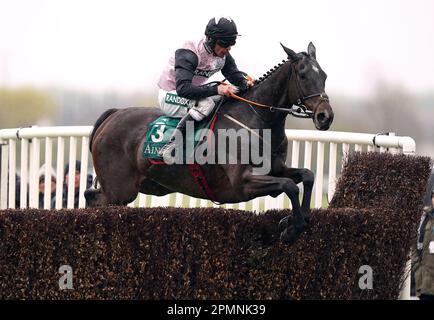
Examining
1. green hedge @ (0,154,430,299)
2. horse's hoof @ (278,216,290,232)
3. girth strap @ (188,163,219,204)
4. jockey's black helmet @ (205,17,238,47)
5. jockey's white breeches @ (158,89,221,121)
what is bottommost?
green hedge @ (0,154,430,299)

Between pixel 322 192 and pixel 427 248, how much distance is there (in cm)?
191

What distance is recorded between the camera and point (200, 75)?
8789 millimetres

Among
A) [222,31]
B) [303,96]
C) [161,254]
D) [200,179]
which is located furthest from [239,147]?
[161,254]

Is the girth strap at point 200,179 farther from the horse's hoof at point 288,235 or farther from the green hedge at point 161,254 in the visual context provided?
the horse's hoof at point 288,235

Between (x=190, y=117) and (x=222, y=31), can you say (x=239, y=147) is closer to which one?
(x=190, y=117)

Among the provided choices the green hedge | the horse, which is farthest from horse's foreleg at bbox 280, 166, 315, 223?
the green hedge

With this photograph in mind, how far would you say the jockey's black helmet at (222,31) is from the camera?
843 cm

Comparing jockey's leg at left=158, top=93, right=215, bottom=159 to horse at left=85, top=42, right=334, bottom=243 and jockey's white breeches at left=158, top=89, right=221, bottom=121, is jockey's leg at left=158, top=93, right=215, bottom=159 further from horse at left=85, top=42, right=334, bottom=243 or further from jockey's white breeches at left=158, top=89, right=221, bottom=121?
horse at left=85, top=42, right=334, bottom=243

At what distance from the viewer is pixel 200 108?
854cm

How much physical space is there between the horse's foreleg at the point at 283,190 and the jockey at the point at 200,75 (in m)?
0.71

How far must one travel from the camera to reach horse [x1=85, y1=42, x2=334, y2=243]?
8.00 m

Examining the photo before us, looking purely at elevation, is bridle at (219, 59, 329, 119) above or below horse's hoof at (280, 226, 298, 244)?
above
